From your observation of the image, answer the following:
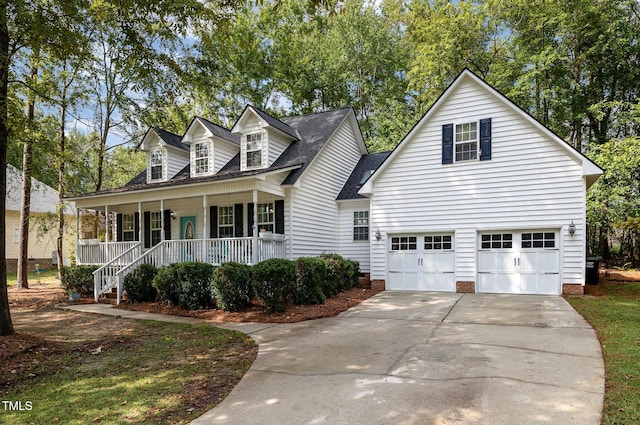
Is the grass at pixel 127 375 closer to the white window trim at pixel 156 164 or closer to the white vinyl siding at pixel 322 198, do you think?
the white vinyl siding at pixel 322 198

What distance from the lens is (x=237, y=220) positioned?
15516 millimetres

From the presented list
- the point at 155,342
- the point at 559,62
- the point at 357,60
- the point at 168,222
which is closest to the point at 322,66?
the point at 357,60

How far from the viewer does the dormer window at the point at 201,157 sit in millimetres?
16328

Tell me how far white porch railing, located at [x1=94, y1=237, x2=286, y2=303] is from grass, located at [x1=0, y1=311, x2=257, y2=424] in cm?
443

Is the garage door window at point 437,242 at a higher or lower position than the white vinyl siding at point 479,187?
lower

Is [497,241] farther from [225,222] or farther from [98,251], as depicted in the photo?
[98,251]

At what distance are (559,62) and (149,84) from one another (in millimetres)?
22372

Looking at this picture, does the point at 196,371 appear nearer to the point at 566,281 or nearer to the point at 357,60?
the point at 566,281

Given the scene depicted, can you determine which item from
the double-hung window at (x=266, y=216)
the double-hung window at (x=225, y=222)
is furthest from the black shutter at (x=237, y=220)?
the double-hung window at (x=266, y=216)

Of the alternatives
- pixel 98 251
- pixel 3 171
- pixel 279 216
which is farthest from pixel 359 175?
pixel 3 171

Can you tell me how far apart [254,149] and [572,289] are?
39.1 ft

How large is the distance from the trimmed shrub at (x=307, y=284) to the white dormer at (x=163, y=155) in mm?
9333

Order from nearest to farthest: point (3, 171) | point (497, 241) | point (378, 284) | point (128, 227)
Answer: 1. point (3, 171)
2. point (497, 241)
3. point (378, 284)
4. point (128, 227)

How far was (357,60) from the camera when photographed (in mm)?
27922
